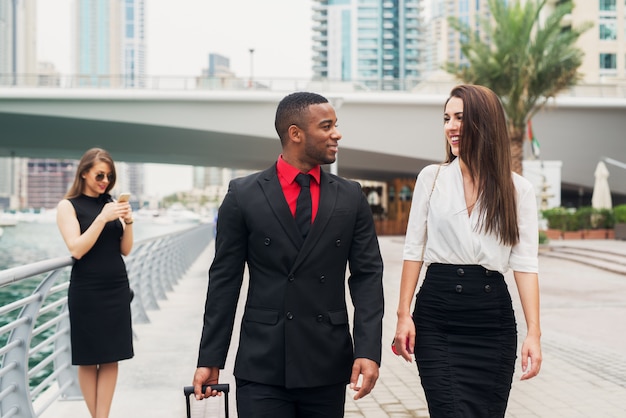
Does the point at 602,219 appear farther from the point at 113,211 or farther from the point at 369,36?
the point at 369,36

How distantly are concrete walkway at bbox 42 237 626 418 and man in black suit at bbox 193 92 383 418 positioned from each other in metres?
2.98

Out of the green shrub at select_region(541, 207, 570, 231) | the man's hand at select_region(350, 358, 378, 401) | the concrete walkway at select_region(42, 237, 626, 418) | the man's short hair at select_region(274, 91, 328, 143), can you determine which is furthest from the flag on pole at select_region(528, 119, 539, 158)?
the man's hand at select_region(350, 358, 378, 401)

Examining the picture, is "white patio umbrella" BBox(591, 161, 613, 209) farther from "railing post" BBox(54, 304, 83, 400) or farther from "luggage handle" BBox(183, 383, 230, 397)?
"luggage handle" BBox(183, 383, 230, 397)

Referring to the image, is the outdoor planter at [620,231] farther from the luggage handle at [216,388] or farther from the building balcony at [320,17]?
the building balcony at [320,17]

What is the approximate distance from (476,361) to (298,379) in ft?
2.34

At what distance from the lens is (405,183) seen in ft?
147

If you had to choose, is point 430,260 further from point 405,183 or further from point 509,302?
point 405,183

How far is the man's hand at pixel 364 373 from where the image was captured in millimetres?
2729

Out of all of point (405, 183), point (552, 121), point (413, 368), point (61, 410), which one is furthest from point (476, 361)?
point (405, 183)

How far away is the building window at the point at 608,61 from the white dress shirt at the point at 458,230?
204 ft

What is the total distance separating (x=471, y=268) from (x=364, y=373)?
62 cm

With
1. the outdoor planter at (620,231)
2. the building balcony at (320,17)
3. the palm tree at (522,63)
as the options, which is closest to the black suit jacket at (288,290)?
Result: the palm tree at (522,63)

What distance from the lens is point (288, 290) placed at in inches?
107

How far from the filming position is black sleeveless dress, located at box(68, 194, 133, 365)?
453 cm
